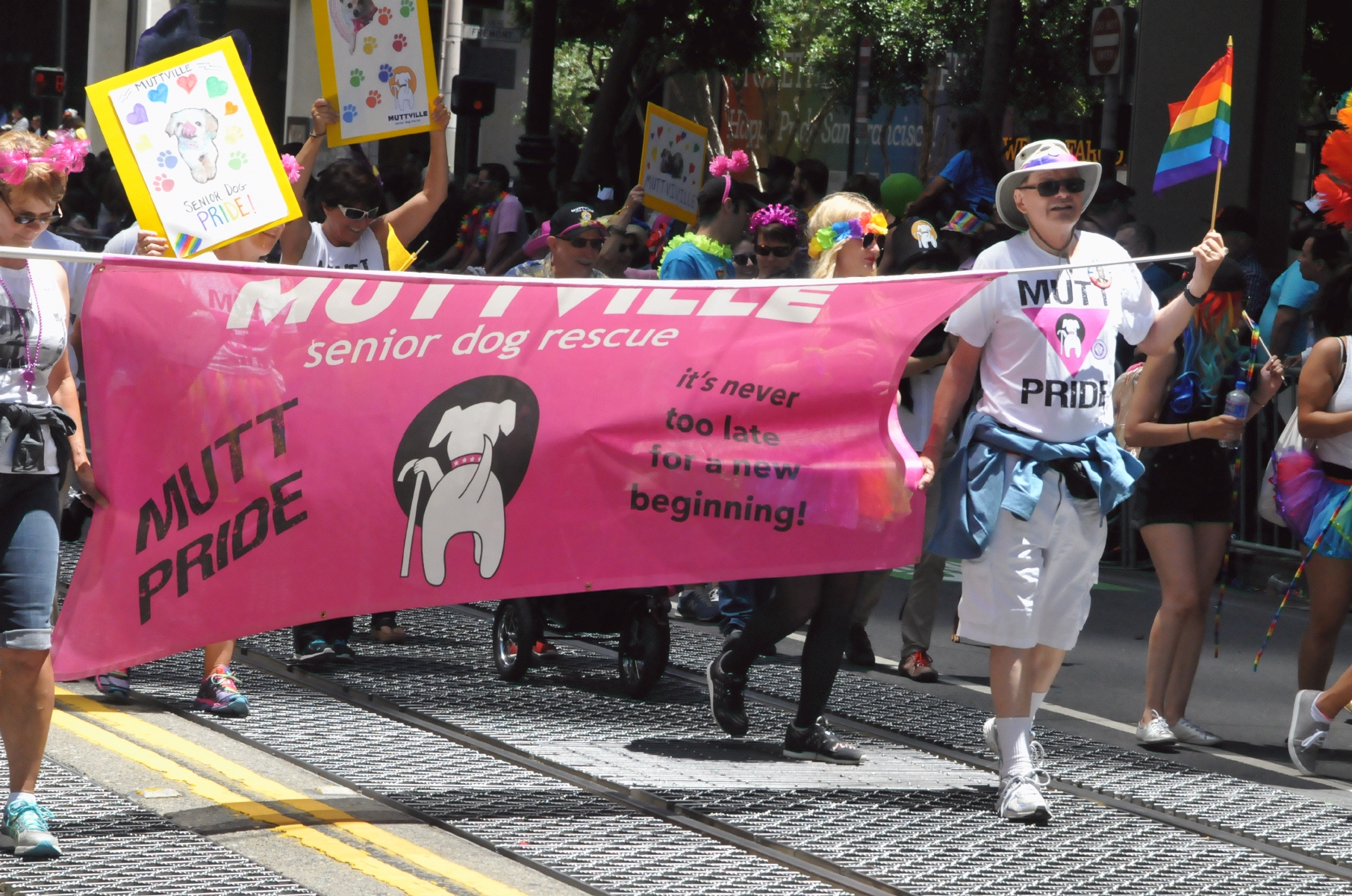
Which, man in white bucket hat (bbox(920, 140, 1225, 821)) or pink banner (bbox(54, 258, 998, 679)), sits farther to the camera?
man in white bucket hat (bbox(920, 140, 1225, 821))

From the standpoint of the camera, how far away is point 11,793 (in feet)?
16.8

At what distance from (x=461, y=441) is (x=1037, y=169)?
83.7 inches

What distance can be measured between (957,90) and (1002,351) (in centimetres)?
3868

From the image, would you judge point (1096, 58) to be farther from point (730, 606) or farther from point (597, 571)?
point (597, 571)

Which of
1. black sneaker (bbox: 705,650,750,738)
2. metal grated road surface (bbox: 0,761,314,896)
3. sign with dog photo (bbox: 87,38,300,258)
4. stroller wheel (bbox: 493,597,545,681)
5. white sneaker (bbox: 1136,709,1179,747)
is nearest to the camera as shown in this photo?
metal grated road surface (bbox: 0,761,314,896)

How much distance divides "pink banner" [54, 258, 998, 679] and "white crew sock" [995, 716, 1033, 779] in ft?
2.22

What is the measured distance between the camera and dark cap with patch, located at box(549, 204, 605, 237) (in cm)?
850

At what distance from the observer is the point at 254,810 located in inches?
220

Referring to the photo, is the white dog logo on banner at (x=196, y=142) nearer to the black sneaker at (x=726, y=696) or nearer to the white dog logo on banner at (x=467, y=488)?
the white dog logo on banner at (x=467, y=488)

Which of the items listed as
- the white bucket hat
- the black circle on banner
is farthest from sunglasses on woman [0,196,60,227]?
the white bucket hat

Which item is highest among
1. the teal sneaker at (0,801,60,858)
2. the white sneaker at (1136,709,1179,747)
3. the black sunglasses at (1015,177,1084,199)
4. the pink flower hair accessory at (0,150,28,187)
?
the black sunglasses at (1015,177,1084,199)

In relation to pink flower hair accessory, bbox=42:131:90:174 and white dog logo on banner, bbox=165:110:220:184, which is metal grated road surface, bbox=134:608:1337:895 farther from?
pink flower hair accessory, bbox=42:131:90:174

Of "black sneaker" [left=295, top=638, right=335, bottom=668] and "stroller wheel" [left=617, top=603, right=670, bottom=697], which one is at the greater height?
"stroller wheel" [left=617, top=603, right=670, bottom=697]

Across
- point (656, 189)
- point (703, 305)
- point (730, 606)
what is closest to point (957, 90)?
point (656, 189)
